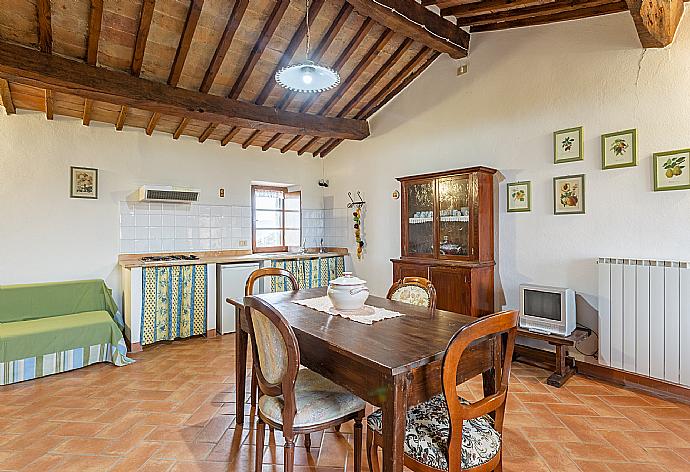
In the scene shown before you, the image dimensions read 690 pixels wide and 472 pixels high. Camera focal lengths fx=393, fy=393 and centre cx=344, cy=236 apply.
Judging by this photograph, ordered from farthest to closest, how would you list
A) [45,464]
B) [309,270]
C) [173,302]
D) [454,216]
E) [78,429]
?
[309,270] < [173,302] < [454,216] < [78,429] < [45,464]

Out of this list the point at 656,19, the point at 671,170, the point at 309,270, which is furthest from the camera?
the point at 309,270

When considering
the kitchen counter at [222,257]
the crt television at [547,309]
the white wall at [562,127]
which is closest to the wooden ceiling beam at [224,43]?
the kitchen counter at [222,257]

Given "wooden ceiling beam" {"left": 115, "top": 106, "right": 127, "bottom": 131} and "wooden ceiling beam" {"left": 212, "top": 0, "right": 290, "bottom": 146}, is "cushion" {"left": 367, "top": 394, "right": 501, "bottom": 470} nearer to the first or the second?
"wooden ceiling beam" {"left": 212, "top": 0, "right": 290, "bottom": 146}

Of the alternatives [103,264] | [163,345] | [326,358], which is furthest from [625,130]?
[103,264]

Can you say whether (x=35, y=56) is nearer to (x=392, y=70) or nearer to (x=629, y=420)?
(x=392, y=70)

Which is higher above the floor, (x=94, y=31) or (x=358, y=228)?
(x=94, y=31)

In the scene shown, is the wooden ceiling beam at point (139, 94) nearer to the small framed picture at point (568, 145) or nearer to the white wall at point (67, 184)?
the white wall at point (67, 184)

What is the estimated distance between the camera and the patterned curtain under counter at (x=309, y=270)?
5.21 meters

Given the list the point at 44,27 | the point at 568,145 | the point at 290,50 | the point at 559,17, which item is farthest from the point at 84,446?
the point at 559,17

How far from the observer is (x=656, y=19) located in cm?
259

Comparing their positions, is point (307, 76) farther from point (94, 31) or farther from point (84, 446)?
point (84, 446)

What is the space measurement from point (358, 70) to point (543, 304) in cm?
309

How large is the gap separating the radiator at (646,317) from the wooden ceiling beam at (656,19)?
1617 millimetres

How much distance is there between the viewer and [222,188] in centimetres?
532
